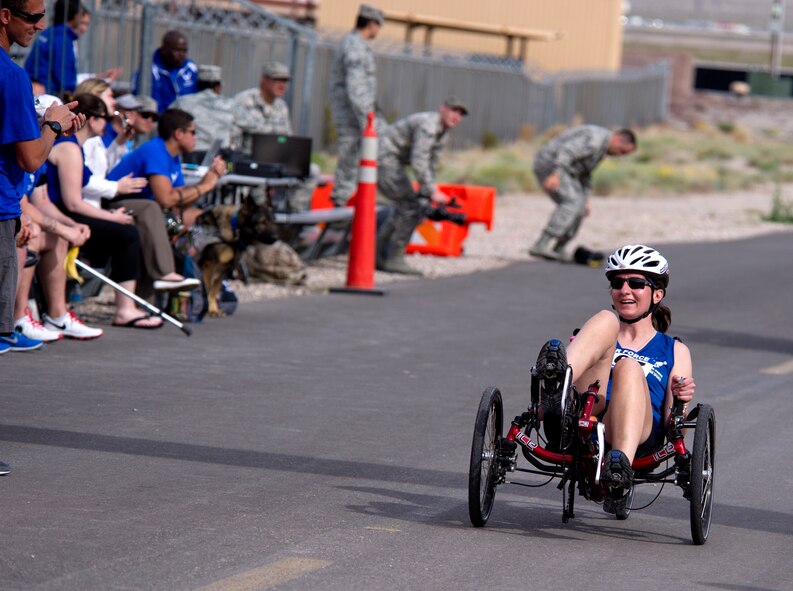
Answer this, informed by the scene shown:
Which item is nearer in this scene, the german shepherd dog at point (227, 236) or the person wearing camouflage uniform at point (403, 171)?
the german shepherd dog at point (227, 236)

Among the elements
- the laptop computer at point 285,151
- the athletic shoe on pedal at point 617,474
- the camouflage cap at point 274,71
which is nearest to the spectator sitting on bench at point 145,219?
the laptop computer at point 285,151

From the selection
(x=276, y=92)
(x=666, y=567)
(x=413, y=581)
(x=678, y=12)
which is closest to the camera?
(x=413, y=581)

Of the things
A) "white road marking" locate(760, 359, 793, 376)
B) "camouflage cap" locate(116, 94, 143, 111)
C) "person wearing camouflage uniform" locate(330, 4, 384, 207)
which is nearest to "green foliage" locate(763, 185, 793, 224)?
"person wearing camouflage uniform" locate(330, 4, 384, 207)

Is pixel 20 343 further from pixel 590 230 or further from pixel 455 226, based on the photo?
pixel 590 230

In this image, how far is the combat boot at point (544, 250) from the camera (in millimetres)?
18562

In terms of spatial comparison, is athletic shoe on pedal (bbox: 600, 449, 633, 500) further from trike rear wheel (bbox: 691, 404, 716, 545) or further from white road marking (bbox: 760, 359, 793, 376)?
white road marking (bbox: 760, 359, 793, 376)

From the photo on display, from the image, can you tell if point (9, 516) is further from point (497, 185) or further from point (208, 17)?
point (497, 185)

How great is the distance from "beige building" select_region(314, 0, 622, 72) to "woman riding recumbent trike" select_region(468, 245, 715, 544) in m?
41.3

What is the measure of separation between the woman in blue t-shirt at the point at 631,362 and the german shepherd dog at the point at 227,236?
575cm

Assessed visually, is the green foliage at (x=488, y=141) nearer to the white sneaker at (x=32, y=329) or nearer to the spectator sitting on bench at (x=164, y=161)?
the spectator sitting on bench at (x=164, y=161)

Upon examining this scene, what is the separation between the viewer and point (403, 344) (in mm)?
11781

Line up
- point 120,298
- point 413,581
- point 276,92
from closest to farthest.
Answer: point 413,581, point 120,298, point 276,92

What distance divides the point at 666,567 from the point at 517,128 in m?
36.2

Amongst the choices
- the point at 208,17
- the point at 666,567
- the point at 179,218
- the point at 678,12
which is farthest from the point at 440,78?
the point at 678,12
